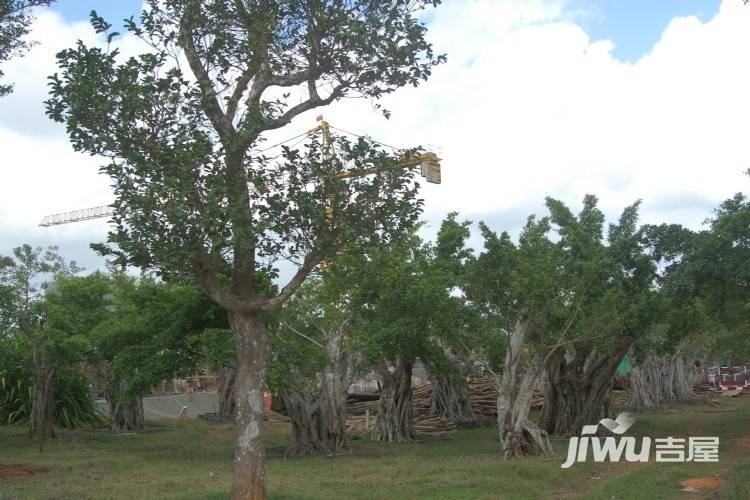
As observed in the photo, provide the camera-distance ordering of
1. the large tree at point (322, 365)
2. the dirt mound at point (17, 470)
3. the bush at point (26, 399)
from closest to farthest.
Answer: the dirt mound at point (17, 470) < the large tree at point (322, 365) < the bush at point (26, 399)

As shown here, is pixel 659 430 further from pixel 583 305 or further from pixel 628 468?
pixel 628 468

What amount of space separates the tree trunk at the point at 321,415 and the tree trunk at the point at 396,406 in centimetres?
389

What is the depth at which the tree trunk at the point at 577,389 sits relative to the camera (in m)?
21.9

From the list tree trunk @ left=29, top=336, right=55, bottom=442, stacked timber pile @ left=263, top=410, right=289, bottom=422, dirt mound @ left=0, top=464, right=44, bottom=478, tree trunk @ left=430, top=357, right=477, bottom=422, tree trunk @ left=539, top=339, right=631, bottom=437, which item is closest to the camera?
dirt mound @ left=0, top=464, right=44, bottom=478

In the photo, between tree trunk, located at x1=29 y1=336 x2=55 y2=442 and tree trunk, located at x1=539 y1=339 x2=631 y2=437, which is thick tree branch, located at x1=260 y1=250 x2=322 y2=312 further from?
tree trunk, located at x1=539 y1=339 x2=631 y2=437

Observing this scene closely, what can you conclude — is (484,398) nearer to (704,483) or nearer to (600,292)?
(600,292)

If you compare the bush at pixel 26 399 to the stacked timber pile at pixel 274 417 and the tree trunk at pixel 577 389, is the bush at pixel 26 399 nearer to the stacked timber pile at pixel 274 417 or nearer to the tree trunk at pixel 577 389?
the stacked timber pile at pixel 274 417

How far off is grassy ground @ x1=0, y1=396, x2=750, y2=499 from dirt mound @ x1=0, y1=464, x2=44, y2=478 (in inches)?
9.1

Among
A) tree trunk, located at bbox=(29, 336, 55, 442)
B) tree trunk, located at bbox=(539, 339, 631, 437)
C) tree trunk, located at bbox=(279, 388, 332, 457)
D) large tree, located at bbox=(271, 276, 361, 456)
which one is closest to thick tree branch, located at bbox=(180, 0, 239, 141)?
large tree, located at bbox=(271, 276, 361, 456)

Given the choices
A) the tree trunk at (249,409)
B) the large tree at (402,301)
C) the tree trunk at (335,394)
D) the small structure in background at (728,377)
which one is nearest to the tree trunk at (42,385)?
the tree trunk at (335,394)

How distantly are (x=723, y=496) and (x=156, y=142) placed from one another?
29.9 feet

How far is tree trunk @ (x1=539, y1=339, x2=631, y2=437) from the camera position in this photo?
21.9m

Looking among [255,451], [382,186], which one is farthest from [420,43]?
[255,451]

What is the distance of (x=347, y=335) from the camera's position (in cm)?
2123
